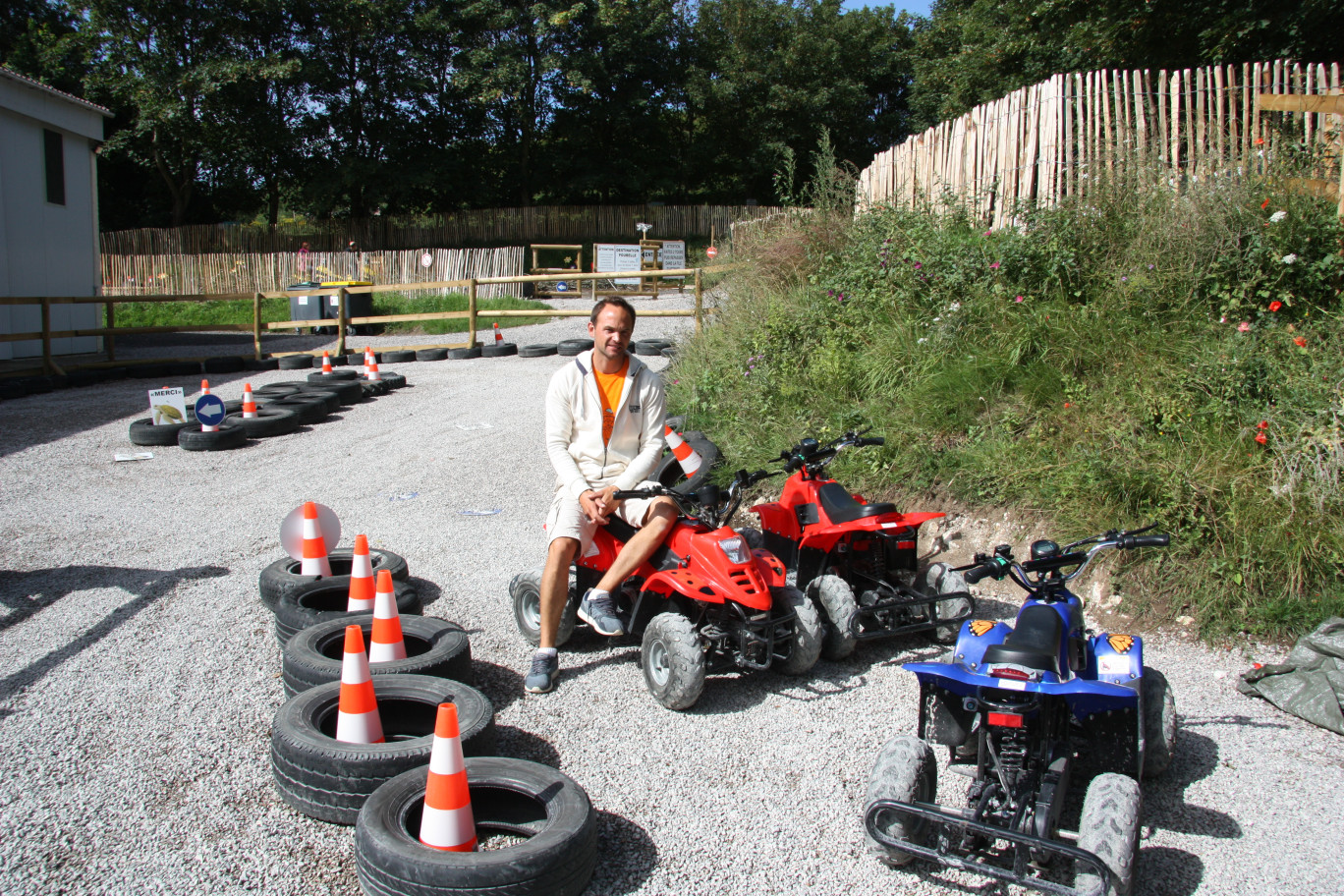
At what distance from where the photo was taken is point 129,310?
27.3m

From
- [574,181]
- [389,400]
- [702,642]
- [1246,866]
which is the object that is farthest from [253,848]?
[574,181]

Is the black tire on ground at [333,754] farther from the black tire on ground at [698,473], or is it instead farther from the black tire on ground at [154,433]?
the black tire on ground at [154,433]

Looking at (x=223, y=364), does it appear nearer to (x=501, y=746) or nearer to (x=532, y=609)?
(x=532, y=609)

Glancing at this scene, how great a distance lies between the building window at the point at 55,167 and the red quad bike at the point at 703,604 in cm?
1940

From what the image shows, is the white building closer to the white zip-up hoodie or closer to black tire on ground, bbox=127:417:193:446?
black tire on ground, bbox=127:417:193:446

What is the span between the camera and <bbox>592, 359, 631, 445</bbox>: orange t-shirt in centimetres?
501

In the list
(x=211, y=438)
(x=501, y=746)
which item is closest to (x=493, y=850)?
(x=501, y=746)

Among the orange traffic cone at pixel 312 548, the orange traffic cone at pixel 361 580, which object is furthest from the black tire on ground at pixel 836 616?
the orange traffic cone at pixel 312 548

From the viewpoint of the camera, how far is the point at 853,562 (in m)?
5.40

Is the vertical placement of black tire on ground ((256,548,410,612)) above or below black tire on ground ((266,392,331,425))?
below

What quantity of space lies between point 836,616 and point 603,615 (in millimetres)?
1243

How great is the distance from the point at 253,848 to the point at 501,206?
41.7 metres

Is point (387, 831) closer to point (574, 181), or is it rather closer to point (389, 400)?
point (389, 400)

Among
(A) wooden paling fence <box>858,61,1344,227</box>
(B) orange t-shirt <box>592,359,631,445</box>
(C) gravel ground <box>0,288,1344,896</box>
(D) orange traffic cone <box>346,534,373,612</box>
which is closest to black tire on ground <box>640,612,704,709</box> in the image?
(C) gravel ground <box>0,288,1344,896</box>
